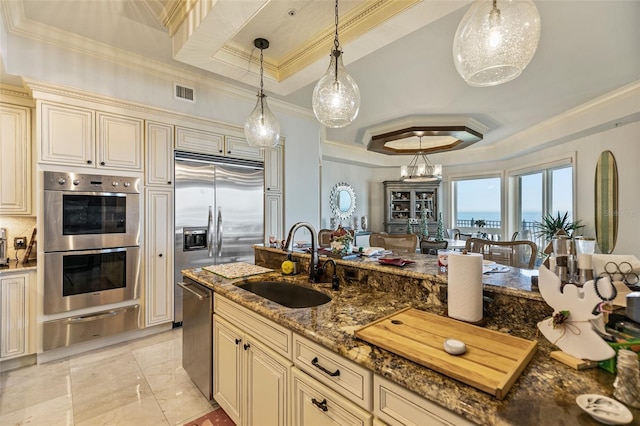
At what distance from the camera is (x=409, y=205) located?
740 cm

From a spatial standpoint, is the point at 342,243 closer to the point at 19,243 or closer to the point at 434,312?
the point at 434,312

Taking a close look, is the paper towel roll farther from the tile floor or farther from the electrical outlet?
the electrical outlet

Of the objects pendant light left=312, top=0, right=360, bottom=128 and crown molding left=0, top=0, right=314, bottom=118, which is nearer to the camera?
pendant light left=312, top=0, right=360, bottom=128

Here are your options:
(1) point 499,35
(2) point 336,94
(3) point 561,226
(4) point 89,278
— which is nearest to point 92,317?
(4) point 89,278

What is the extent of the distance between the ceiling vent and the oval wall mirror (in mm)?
5359

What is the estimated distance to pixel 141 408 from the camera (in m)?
2.05

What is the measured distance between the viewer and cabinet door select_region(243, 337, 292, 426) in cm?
134

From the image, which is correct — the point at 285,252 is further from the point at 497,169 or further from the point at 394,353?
the point at 497,169

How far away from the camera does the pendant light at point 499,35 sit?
124 centimetres

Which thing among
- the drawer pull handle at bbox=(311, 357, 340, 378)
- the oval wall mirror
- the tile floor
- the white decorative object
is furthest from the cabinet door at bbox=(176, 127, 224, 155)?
the oval wall mirror

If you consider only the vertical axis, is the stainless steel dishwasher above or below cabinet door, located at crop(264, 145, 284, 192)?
below

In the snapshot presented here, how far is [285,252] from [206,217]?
58.0 inches

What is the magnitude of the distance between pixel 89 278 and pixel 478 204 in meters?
7.33

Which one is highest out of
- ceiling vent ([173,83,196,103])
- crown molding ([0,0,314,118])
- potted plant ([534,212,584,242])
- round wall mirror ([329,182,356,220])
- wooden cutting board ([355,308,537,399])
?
crown molding ([0,0,314,118])
